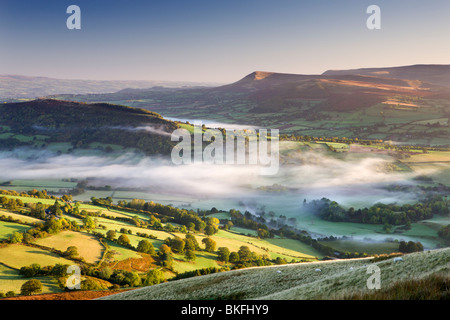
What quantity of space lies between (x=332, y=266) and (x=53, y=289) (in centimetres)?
4830

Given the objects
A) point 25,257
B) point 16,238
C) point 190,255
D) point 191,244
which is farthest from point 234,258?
point 16,238

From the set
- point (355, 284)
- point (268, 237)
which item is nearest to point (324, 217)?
point (268, 237)

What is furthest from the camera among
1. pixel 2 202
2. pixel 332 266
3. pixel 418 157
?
pixel 418 157

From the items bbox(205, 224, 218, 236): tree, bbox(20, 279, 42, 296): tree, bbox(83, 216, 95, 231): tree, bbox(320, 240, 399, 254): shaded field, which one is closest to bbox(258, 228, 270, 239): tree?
bbox(205, 224, 218, 236): tree

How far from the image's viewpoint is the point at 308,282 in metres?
22.0

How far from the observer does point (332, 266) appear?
2681cm

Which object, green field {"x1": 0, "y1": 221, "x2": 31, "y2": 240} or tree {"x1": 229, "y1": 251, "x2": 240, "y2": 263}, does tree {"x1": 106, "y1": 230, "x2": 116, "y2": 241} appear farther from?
tree {"x1": 229, "y1": 251, "x2": 240, "y2": 263}

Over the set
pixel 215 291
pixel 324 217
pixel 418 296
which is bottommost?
pixel 324 217

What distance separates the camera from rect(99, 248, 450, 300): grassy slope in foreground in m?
15.5

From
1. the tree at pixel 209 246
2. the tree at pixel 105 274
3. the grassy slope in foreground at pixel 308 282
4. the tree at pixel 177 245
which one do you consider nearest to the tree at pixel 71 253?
the tree at pixel 105 274

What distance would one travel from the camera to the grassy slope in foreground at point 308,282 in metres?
15.5

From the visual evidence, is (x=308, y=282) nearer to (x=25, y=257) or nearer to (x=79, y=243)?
(x=25, y=257)

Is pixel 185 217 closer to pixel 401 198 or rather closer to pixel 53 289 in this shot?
pixel 53 289

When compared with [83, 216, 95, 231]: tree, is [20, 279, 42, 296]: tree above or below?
above
